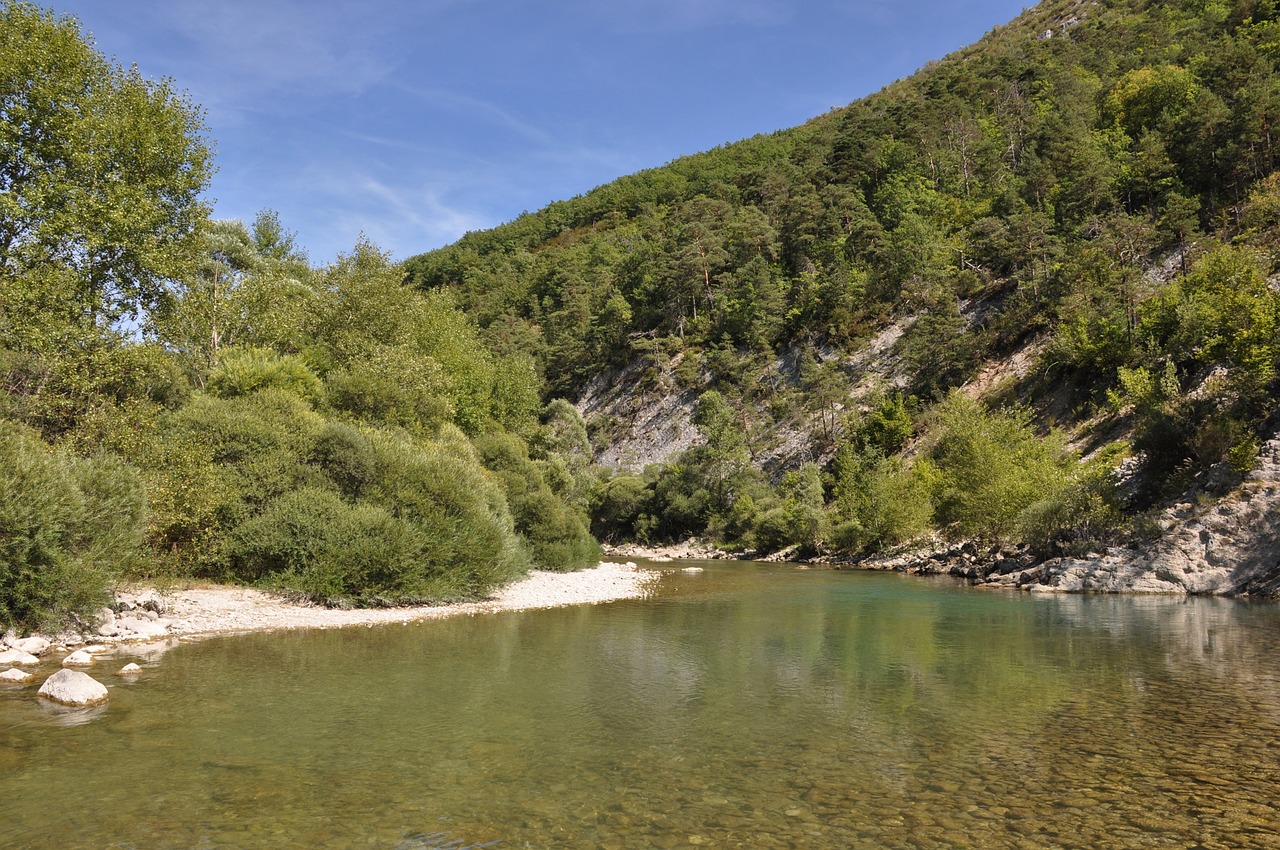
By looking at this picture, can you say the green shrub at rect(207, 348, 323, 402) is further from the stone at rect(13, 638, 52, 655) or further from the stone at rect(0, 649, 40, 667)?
the stone at rect(0, 649, 40, 667)

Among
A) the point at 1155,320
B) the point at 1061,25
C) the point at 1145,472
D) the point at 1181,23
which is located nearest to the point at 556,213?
the point at 1061,25

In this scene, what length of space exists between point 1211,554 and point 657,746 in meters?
31.6

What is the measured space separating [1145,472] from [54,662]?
46.6 m

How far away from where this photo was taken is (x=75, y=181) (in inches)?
1032

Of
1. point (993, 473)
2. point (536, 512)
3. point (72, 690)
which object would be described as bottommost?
point (72, 690)

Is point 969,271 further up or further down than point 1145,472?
further up

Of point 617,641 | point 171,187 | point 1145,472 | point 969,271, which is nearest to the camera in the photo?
point 617,641

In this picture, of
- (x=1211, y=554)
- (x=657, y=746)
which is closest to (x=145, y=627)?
(x=657, y=746)

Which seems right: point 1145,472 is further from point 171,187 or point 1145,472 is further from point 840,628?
point 171,187

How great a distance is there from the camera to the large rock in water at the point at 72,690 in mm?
11602

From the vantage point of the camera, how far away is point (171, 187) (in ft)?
97.8

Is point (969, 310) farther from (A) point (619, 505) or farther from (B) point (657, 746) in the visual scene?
(B) point (657, 746)

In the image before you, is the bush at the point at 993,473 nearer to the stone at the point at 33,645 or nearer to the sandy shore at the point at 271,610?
the sandy shore at the point at 271,610

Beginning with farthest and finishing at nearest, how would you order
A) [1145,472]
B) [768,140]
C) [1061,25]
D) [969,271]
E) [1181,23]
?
1. [768,140]
2. [1061,25]
3. [1181,23]
4. [969,271]
5. [1145,472]
